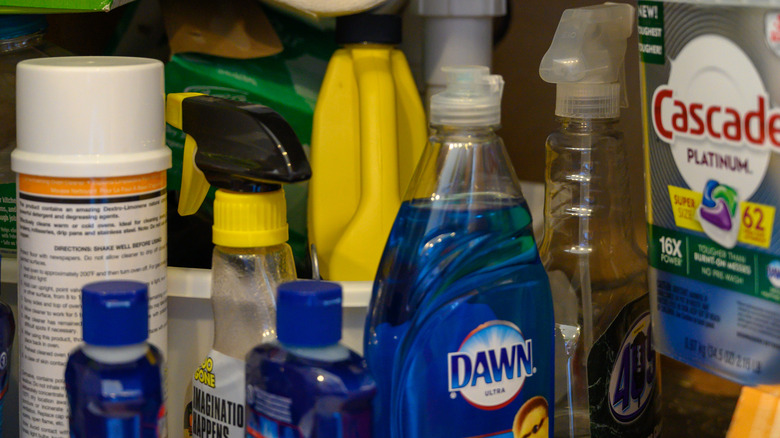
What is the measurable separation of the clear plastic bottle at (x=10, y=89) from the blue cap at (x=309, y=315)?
0.29 m

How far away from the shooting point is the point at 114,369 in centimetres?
42

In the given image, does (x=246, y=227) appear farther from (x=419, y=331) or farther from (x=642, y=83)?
(x=642, y=83)

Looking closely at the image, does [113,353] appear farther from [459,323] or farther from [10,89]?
[10,89]

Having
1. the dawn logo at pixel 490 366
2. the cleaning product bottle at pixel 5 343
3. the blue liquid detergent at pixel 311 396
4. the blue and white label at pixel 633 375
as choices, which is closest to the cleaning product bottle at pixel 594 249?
the blue and white label at pixel 633 375

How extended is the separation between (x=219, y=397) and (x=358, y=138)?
0.23 metres

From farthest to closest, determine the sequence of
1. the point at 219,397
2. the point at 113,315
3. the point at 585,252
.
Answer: the point at 585,252 → the point at 219,397 → the point at 113,315

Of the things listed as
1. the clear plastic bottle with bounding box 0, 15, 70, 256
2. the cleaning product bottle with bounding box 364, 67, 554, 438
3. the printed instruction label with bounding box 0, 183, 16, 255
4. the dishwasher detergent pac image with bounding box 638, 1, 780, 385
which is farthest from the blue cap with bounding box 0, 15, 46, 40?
the dishwasher detergent pac image with bounding box 638, 1, 780, 385

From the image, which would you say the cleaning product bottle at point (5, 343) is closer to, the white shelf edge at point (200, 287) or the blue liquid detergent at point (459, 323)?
the white shelf edge at point (200, 287)

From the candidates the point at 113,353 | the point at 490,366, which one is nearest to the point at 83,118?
the point at 113,353

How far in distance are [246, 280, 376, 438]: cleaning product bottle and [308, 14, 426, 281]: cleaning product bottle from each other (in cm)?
21

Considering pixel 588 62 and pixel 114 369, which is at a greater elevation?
pixel 588 62

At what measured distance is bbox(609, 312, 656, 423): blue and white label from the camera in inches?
22.6

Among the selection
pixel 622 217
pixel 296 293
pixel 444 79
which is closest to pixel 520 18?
pixel 444 79

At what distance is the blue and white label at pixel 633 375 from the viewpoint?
1.89 ft
